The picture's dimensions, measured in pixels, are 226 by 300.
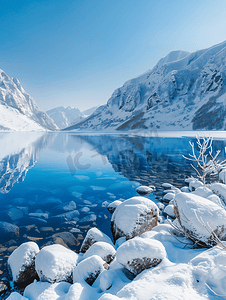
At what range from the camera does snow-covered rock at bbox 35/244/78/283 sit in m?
3.47

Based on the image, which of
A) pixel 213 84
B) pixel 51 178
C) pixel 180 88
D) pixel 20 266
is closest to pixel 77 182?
pixel 51 178

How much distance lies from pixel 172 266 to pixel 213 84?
145 meters

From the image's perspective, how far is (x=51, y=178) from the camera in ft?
39.9

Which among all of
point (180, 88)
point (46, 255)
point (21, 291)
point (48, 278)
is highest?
point (180, 88)

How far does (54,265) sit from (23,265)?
986 millimetres

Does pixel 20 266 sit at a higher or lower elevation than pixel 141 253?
lower

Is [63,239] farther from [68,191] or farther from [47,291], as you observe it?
[68,191]

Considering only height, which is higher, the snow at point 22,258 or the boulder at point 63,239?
the snow at point 22,258

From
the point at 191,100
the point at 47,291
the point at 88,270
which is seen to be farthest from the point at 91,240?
the point at 191,100

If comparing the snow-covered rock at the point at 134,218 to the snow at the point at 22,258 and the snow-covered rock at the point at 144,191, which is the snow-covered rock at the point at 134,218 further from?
the snow-covered rock at the point at 144,191

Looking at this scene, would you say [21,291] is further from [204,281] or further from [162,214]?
[162,214]

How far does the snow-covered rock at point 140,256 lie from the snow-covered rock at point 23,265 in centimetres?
234

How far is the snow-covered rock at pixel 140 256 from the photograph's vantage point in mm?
3193

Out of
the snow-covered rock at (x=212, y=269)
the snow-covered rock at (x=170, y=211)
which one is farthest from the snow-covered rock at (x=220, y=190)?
the snow-covered rock at (x=212, y=269)
